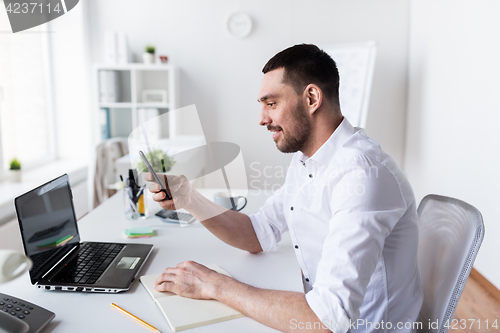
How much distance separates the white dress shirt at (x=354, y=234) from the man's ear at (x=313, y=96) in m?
0.09

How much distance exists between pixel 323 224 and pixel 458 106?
7.05 ft

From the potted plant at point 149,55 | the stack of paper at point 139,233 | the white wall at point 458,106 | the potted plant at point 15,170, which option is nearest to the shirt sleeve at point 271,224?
the stack of paper at point 139,233

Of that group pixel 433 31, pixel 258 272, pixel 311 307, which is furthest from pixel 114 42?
pixel 311 307

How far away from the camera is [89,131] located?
3.71m

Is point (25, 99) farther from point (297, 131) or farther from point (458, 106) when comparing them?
point (458, 106)

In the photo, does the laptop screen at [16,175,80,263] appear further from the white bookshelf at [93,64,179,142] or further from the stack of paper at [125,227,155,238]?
the white bookshelf at [93,64,179,142]

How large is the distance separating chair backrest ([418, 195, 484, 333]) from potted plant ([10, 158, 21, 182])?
2.51 meters

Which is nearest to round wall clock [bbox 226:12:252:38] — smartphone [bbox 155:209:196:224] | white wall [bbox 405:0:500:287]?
white wall [bbox 405:0:500:287]

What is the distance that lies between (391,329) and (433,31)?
2.83 metres

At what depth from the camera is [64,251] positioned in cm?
104

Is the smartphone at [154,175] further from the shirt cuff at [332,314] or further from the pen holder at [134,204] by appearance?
the shirt cuff at [332,314]

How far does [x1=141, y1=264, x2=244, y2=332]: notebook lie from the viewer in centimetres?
77

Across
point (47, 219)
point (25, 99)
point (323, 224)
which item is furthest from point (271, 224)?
point (25, 99)

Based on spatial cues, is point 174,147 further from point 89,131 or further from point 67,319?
point 89,131
